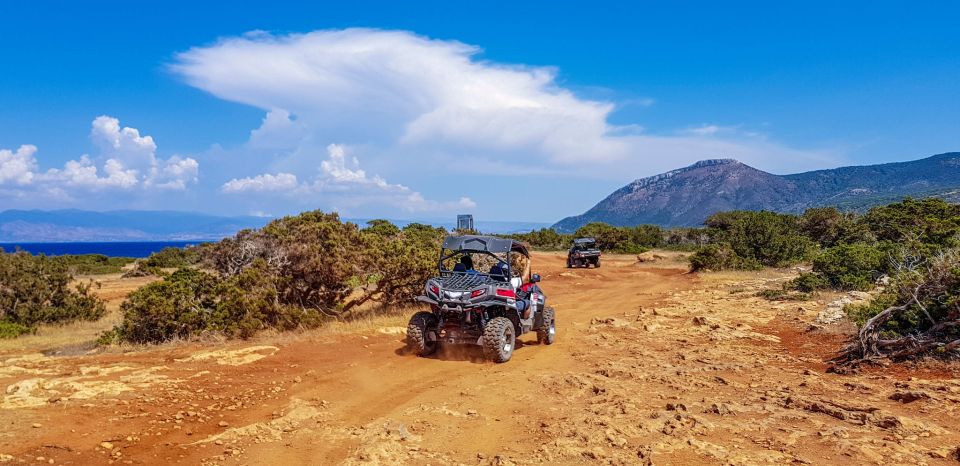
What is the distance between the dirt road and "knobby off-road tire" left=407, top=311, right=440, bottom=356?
29cm

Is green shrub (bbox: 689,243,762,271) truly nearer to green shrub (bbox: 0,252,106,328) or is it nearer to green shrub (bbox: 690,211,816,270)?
green shrub (bbox: 690,211,816,270)

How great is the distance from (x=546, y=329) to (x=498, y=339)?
2108mm

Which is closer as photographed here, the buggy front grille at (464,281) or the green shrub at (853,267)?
the buggy front grille at (464,281)

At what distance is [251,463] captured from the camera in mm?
4898

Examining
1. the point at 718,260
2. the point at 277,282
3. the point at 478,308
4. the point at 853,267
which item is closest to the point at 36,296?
the point at 277,282

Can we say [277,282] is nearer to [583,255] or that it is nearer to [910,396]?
[910,396]

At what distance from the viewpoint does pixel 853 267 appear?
16.3 meters

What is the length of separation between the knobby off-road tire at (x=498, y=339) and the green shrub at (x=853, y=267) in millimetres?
12176

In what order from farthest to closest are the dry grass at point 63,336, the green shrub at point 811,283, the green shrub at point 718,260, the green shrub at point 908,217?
the green shrub at point 718,260, the green shrub at point 908,217, the green shrub at point 811,283, the dry grass at point 63,336

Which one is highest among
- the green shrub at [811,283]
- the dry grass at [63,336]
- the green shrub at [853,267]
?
the green shrub at [853,267]

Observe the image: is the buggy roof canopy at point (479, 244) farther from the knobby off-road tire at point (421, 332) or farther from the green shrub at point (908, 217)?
the green shrub at point (908, 217)

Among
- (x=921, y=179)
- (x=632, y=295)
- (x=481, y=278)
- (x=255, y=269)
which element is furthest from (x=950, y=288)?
(x=921, y=179)

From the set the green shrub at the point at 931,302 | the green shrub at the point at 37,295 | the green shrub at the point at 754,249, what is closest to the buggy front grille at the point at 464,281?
the green shrub at the point at 931,302

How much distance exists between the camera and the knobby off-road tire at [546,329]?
10398 millimetres
